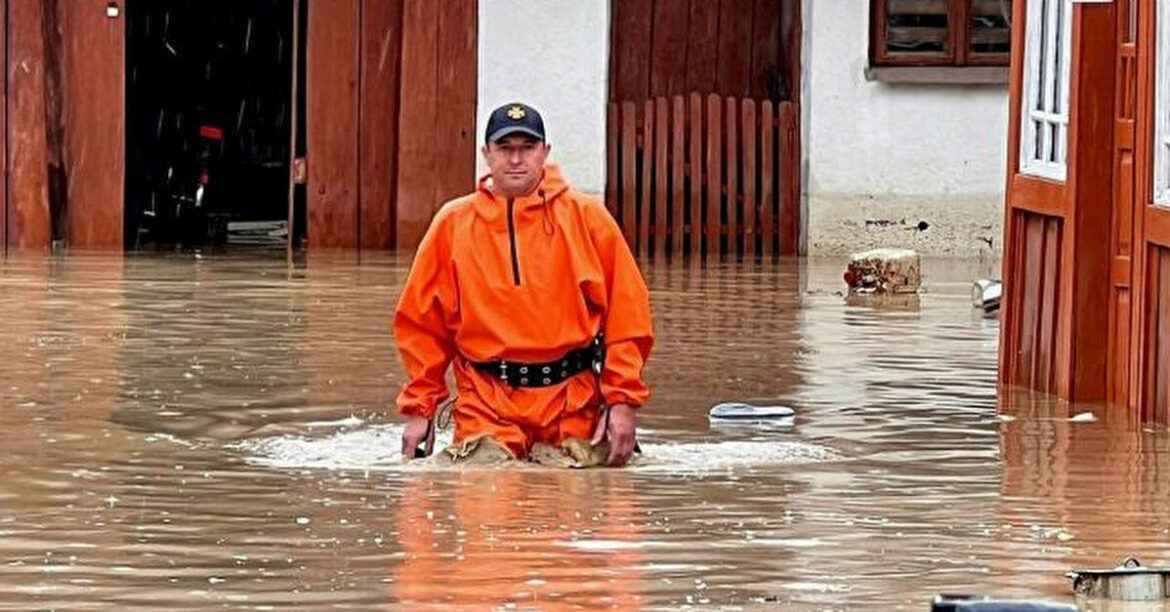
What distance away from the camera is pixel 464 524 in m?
9.90

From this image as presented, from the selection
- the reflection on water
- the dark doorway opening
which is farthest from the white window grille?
the dark doorway opening

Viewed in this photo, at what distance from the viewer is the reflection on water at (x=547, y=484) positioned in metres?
8.78

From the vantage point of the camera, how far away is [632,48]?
1046 inches

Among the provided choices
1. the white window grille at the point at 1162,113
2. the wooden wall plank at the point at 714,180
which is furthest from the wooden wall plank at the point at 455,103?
the white window grille at the point at 1162,113

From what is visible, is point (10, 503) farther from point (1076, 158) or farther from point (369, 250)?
point (369, 250)

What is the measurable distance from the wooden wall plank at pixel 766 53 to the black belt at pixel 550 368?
15.3m

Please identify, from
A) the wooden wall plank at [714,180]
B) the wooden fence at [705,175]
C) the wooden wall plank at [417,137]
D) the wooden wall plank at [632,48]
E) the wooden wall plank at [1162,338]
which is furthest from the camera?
the wooden wall plank at [632,48]

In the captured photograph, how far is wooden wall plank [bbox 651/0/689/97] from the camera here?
26.6 m

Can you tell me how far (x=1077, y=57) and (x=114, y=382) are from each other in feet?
14.6

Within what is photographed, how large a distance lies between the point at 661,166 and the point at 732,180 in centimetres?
59

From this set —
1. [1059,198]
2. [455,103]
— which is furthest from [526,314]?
[455,103]

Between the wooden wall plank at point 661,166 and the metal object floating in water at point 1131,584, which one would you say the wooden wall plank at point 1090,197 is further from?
the wooden wall plank at point 661,166

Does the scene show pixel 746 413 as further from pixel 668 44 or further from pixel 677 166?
pixel 668 44

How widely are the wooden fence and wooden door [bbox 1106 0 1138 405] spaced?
1136 centimetres
